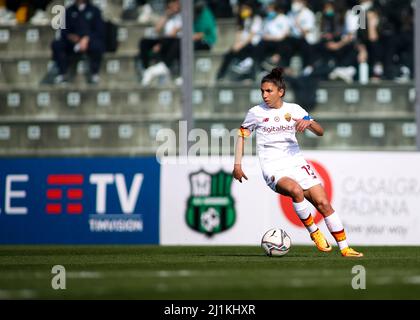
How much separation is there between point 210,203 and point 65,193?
7.61 ft

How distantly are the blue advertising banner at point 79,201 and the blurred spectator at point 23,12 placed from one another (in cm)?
462

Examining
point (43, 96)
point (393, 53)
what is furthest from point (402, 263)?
point (43, 96)

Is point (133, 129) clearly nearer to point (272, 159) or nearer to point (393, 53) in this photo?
point (393, 53)

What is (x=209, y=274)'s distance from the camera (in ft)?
29.7

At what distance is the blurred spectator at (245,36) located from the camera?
18.6 m

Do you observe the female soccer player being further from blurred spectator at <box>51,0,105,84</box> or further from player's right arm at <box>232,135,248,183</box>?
blurred spectator at <box>51,0,105,84</box>

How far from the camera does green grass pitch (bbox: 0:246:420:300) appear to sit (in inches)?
289

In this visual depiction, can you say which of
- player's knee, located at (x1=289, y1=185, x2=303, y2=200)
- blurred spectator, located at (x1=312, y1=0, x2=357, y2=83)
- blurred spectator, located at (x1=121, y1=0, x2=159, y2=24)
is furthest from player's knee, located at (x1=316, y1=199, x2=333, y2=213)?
blurred spectator, located at (x1=121, y1=0, x2=159, y2=24)

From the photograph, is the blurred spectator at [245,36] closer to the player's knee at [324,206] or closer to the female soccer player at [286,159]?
the female soccer player at [286,159]

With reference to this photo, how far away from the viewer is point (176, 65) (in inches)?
734

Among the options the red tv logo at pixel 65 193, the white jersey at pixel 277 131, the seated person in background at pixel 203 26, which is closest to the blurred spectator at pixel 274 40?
the seated person in background at pixel 203 26

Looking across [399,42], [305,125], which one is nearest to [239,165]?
[305,125]

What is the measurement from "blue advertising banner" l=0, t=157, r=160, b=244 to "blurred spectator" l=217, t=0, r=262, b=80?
11.0 ft
